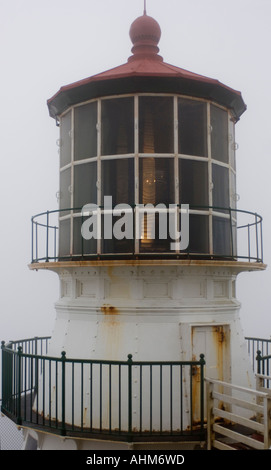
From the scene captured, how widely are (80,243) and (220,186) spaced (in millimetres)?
3295

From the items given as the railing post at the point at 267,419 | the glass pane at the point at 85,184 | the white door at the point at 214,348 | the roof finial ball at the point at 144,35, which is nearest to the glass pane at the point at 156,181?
the glass pane at the point at 85,184

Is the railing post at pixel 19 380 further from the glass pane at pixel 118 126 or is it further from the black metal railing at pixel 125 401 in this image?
the glass pane at pixel 118 126

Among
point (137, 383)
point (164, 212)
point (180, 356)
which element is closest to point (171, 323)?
point (180, 356)

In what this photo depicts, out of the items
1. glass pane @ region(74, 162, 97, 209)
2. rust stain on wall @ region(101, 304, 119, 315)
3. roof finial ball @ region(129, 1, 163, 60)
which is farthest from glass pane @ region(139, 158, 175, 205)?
roof finial ball @ region(129, 1, 163, 60)

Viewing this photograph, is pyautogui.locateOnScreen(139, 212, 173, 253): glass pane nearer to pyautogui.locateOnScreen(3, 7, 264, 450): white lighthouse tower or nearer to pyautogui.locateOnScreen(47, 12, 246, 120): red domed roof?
pyautogui.locateOnScreen(3, 7, 264, 450): white lighthouse tower

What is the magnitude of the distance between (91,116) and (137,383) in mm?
5578

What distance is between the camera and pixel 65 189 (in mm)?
11648

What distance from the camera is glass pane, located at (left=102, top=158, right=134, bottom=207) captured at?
10344 millimetres

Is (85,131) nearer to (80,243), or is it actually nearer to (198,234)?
(80,243)

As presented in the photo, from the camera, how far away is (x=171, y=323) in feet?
33.4

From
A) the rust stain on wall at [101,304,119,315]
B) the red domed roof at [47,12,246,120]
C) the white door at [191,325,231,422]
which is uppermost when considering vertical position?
the red domed roof at [47,12,246,120]

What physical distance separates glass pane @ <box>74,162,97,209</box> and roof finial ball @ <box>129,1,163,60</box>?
320 cm

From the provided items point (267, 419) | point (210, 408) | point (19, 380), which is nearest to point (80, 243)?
point (19, 380)
